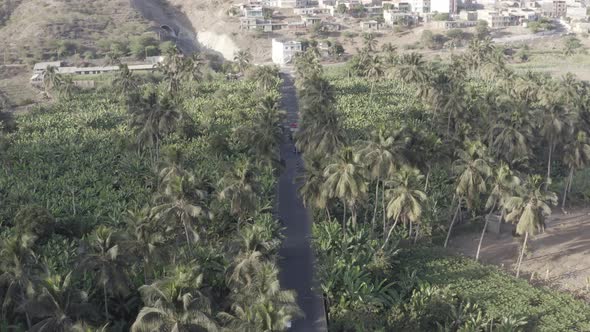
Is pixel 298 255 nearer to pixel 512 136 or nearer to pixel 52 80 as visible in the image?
pixel 512 136

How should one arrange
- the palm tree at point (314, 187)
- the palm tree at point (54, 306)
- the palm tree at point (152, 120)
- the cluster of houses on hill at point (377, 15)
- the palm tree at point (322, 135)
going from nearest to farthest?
the palm tree at point (54, 306), the palm tree at point (314, 187), the palm tree at point (322, 135), the palm tree at point (152, 120), the cluster of houses on hill at point (377, 15)

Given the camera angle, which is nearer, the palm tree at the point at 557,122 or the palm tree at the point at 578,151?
the palm tree at the point at 578,151

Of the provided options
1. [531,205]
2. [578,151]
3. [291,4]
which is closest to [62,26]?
[291,4]

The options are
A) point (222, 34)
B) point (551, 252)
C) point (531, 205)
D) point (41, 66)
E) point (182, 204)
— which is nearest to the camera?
point (182, 204)

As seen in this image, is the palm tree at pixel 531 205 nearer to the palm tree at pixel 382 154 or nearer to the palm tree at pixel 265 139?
the palm tree at pixel 382 154

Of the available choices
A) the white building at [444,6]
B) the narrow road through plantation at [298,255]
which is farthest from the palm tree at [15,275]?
the white building at [444,6]

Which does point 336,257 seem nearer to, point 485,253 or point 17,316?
point 485,253

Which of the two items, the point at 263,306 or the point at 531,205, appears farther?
the point at 531,205
